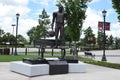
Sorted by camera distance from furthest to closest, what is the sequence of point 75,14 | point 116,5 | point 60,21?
1. point 75,14
2. point 116,5
3. point 60,21

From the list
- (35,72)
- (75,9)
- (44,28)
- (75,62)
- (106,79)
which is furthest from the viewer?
(44,28)

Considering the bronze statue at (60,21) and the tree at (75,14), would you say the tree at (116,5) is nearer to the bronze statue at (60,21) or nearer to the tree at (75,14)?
the bronze statue at (60,21)

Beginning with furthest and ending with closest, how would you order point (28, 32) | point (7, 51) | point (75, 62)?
point (28, 32)
point (7, 51)
point (75, 62)

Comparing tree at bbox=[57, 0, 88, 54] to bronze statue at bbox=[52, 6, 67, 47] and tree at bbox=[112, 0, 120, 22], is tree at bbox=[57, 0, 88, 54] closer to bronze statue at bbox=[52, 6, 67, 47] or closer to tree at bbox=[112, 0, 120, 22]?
tree at bbox=[112, 0, 120, 22]

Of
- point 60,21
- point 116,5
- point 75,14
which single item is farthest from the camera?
point 75,14

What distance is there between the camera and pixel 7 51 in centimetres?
4125

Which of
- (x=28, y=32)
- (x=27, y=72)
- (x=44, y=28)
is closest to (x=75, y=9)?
(x=27, y=72)

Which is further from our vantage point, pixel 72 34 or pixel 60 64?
pixel 72 34

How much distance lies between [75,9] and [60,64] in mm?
20815

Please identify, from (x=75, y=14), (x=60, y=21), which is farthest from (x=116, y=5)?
(x=75, y=14)

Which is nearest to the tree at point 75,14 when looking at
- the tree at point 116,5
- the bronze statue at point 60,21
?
the tree at point 116,5

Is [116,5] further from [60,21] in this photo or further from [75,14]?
[75,14]

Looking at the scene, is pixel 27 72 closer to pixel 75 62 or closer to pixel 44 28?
pixel 75 62

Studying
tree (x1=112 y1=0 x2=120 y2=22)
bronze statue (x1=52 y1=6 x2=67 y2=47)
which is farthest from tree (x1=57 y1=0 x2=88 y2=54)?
bronze statue (x1=52 y1=6 x2=67 y2=47)
